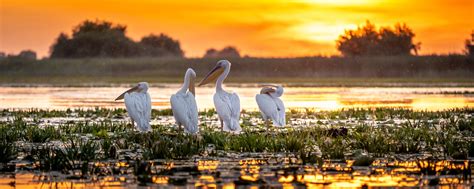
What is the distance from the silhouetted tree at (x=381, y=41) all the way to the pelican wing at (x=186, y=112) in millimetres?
54007

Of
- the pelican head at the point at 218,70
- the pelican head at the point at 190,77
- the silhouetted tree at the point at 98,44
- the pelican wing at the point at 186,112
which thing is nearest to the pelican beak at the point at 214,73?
the pelican head at the point at 218,70

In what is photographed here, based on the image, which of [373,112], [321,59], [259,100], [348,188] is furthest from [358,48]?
[348,188]

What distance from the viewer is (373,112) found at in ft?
60.2

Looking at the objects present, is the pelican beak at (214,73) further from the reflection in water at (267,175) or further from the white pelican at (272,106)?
the reflection in water at (267,175)

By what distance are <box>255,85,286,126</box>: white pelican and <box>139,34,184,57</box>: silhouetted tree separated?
63648 mm

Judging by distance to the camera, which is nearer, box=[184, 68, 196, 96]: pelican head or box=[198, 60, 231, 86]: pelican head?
box=[184, 68, 196, 96]: pelican head

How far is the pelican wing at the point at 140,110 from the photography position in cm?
1291

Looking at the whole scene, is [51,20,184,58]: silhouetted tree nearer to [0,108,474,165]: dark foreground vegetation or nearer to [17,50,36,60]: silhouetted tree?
[17,50,36,60]: silhouetted tree

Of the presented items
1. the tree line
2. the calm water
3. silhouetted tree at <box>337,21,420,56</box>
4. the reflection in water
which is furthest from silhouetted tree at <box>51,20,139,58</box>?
the reflection in water

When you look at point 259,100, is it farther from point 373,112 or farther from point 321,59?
point 321,59

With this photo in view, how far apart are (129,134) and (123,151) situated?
1.66m

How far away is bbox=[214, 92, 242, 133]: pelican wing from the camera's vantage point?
12.8m

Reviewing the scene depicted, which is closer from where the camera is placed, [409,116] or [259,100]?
[259,100]

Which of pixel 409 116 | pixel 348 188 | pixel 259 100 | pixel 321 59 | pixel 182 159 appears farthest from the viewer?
pixel 321 59
